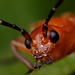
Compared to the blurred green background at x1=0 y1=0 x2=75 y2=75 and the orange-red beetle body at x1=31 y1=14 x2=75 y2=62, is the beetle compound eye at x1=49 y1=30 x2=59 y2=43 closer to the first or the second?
the orange-red beetle body at x1=31 y1=14 x2=75 y2=62

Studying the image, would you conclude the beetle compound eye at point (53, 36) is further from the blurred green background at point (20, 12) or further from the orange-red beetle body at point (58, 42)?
the blurred green background at point (20, 12)

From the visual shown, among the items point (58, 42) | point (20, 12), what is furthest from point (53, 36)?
point (20, 12)

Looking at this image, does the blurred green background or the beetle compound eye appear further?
the blurred green background

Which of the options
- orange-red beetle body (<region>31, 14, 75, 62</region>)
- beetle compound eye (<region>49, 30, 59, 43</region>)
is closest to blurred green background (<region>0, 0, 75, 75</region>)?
orange-red beetle body (<region>31, 14, 75, 62</region>)

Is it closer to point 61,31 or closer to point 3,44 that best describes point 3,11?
point 3,44

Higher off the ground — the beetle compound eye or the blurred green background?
the beetle compound eye

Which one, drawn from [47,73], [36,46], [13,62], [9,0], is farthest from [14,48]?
[47,73]

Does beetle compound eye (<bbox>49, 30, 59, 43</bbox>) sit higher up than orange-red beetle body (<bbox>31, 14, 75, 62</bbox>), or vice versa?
beetle compound eye (<bbox>49, 30, 59, 43</bbox>)

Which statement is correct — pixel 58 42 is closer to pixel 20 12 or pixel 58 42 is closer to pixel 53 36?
pixel 53 36

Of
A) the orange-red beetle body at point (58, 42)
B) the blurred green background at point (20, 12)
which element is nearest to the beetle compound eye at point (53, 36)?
the orange-red beetle body at point (58, 42)
